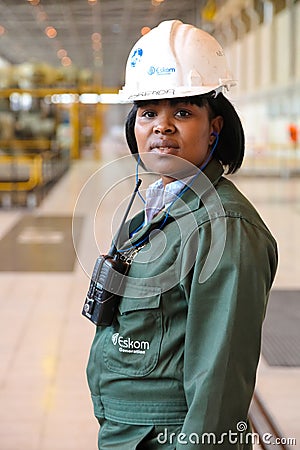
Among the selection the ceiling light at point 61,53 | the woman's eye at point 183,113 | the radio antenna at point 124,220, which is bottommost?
the radio antenna at point 124,220

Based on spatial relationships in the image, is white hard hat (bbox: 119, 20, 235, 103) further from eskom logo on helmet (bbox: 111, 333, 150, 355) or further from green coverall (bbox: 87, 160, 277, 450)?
eskom logo on helmet (bbox: 111, 333, 150, 355)

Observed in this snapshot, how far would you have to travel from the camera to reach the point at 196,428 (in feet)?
4.96

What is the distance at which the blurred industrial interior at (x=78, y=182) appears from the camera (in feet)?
12.9

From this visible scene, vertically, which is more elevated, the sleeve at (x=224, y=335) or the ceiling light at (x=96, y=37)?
the ceiling light at (x=96, y=37)

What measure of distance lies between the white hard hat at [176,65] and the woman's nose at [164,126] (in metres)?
0.05

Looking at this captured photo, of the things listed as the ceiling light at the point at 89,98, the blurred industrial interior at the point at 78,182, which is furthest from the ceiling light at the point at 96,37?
the ceiling light at the point at 89,98

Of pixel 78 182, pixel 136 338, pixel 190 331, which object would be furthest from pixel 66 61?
pixel 190 331

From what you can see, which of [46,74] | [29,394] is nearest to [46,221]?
[29,394]

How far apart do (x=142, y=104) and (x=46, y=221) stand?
10266 mm

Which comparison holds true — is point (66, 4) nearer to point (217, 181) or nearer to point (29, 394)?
point (29, 394)

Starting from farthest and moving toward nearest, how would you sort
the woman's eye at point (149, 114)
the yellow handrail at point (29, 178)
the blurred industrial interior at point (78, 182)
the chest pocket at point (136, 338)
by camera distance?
the yellow handrail at point (29, 178) → the blurred industrial interior at point (78, 182) → the woman's eye at point (149, 114) → the chest pocket at point (136, 338)

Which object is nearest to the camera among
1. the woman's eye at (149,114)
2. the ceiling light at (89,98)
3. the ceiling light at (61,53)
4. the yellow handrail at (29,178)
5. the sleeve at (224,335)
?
the sleeve at (224,335)

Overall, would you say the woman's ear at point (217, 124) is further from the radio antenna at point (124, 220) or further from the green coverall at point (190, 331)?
the radio antenna at point (124, 220)

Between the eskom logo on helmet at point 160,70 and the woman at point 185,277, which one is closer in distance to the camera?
the woman at point 185,277
